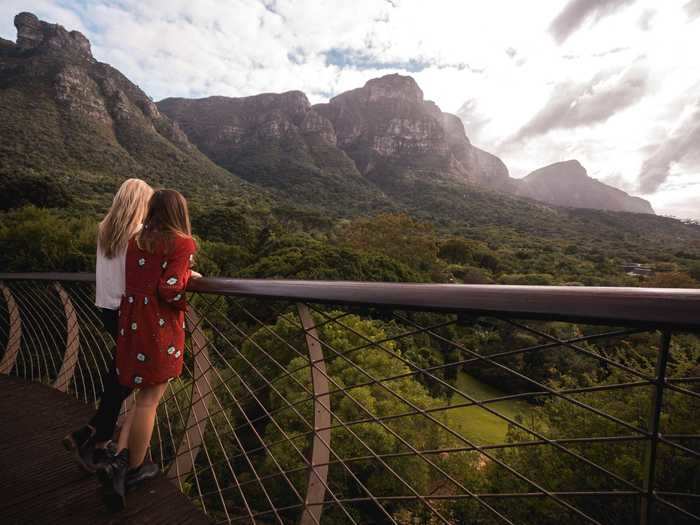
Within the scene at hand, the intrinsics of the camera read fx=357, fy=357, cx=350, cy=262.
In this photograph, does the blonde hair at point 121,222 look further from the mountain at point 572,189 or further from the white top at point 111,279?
the mountain at point 572,189

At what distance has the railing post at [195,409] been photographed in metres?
1.62

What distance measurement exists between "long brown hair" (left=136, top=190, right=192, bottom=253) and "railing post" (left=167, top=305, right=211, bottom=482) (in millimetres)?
367

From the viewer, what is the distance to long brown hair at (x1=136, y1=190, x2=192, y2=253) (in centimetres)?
146

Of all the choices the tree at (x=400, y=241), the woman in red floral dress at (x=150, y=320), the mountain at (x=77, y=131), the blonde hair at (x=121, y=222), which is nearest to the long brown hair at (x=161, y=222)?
the woman in red floral dress at (x=150, y=320)

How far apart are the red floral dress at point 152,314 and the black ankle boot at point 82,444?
0.47m

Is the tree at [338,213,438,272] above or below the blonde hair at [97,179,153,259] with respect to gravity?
below

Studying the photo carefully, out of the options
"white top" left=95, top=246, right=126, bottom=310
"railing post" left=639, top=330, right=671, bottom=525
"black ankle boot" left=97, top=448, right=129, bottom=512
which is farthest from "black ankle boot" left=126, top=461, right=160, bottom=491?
"railing post" left=639, top=330, right=671, bottom=525

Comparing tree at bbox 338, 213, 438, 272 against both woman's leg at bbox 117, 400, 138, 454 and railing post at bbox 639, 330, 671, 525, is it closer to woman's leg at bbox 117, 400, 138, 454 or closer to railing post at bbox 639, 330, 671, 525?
woman's leg at bbox 117, 400, 138, 454

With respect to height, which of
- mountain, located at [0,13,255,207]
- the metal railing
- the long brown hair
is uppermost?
mountain, located at [0,13,255,207]

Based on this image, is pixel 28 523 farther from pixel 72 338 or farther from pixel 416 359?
pixel 416 359

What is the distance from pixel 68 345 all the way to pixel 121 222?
1.48m

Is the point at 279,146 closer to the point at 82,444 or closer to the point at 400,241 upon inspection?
the point at 400,241

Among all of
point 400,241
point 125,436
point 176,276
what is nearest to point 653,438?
point 176,276

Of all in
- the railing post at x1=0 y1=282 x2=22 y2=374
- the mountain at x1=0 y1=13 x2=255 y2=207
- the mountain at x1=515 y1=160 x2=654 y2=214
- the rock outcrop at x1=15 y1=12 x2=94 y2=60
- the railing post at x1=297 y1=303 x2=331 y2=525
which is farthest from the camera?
the mountain at x1=515 y1=160 x2=654 y2=214
